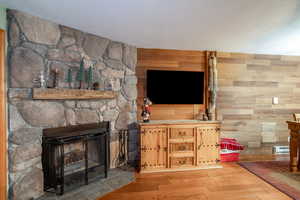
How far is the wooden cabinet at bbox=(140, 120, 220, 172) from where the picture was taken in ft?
9.29

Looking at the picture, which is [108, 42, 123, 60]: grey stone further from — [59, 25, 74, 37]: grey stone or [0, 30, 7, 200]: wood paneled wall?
[0, 30, 7, 200]: wood paneled wall

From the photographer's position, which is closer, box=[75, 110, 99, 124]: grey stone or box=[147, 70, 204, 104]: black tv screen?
box=[75, 110, 99, 124]: grey stone

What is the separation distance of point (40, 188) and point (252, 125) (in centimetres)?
364

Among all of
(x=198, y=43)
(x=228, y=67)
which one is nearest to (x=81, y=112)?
(x=198, y=43)

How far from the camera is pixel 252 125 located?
361 centimetres

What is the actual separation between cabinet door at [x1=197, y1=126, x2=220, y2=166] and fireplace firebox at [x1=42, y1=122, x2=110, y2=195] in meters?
1.46

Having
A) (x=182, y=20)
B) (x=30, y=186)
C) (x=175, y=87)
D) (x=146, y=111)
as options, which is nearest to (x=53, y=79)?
(x=30, y=186)

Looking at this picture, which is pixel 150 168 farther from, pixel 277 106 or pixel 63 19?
pixel 277 106

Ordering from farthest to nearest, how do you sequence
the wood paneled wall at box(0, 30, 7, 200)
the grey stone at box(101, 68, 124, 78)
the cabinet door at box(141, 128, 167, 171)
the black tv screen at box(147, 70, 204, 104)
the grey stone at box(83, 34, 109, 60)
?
the black tv screen at box(147, 70, 204, 104) → the cabinet door at box(141, 128, 167, 171) → the grey stone at box(101, 68, 124, 78) → the grey stone at box(83, 34, 109, 60) → the wood paneled wall at box(0, 30, 7, 200)

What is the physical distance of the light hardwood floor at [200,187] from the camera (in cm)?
216

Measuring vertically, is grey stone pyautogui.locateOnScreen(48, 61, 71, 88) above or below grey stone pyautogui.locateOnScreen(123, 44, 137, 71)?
below

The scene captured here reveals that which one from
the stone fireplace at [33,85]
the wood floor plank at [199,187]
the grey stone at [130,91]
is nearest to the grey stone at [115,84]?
the stone fireplace at [33,85]

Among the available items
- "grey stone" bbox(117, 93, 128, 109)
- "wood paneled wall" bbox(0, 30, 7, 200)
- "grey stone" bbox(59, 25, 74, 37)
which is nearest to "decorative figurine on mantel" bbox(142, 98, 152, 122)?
"grey stone" bbox(117, 93, 128, 109)

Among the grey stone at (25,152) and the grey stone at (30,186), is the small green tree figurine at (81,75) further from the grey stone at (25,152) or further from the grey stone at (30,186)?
the grey stone at (30,186)
